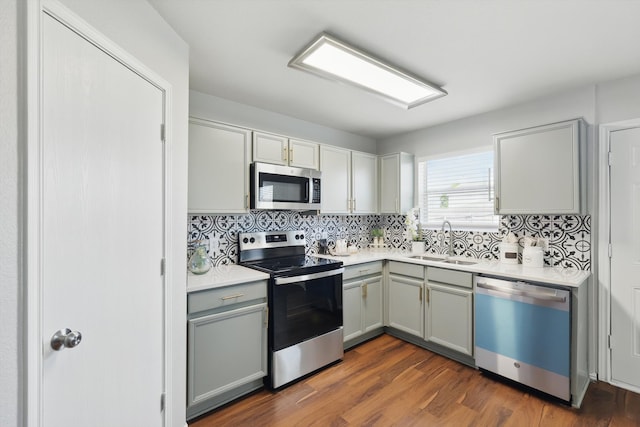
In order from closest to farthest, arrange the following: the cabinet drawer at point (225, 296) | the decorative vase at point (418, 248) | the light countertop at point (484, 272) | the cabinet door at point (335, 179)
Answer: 1. the cabinet drawer at point (225, 296)
2. the light countertop at point (484, 272)
3. the cabinet door at point (335, 179)
4. the decorative vase at point (418, 248)

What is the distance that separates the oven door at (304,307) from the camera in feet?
7.25

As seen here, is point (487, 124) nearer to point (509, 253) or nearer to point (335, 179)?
point (509, 253)

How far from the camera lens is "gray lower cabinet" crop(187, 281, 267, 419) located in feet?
6.13

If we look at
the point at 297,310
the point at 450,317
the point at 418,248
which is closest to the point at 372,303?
the point at 450,317

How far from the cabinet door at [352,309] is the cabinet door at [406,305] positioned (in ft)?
1.36

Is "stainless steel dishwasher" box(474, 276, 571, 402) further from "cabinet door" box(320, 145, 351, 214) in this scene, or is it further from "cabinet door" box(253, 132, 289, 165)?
"cabinet door" box(253, 132, 289, 165)

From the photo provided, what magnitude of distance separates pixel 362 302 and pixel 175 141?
2.25m

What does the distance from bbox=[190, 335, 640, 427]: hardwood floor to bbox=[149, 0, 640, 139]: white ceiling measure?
2385mm

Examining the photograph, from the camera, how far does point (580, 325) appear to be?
2078 mm

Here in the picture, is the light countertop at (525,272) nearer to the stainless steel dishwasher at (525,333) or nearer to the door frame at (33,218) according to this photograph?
the stainless steel dishwasher at (525,333)

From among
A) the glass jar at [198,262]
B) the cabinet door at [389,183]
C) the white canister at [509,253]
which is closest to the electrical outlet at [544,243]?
the white canister at [509,253]

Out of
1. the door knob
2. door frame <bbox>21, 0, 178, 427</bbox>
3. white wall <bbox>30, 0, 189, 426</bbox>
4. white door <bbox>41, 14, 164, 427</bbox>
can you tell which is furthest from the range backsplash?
door frame <bbox>21, 0, 178, 427</bbox>

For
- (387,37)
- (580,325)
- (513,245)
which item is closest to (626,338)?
(580,325)

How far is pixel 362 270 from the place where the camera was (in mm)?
2965
